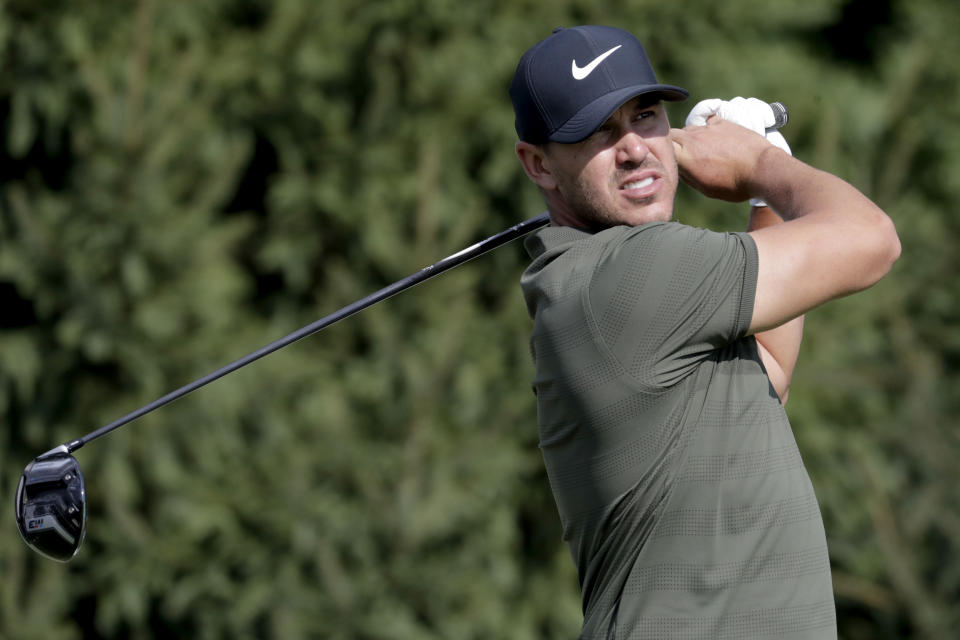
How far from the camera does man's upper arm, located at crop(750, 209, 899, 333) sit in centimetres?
185

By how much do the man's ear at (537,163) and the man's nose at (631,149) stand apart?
0.13 meters

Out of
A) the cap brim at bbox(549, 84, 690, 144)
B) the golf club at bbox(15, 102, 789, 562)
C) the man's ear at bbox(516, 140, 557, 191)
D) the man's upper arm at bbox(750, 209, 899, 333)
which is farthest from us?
the golf club at bbox(15, 102, 789, 562)

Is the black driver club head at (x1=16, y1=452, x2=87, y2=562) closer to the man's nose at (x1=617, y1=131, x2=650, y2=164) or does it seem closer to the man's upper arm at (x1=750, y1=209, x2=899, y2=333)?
the man's nose at (x1=617, y1=131, x2=650, y2=164)

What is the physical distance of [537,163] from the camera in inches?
85.5

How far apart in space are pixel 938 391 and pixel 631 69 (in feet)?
14.9

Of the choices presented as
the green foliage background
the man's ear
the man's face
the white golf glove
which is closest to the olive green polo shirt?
the man's face

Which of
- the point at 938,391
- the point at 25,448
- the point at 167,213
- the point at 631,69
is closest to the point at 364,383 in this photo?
the point at 167,213

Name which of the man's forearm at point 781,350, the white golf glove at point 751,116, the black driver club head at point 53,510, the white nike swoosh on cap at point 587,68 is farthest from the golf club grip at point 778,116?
the black driver club head at point 53,510

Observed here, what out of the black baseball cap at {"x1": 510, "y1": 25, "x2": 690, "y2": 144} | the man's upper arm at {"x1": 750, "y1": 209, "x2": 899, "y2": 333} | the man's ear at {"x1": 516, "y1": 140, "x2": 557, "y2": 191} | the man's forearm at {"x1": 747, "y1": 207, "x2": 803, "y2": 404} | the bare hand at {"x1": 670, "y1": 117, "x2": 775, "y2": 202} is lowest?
the man's forearm at {"x1": 747, "y1": 207, "x2": 803, "y2": 404}

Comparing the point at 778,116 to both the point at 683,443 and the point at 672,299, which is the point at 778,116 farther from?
the point at 683,443

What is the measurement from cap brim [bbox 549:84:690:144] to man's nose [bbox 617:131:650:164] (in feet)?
0.22

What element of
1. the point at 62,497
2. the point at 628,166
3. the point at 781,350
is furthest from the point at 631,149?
the point at 62,497

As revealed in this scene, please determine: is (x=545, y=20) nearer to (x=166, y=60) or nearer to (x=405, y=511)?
(x=166, y=60)

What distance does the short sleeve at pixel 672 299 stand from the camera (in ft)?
6.09
